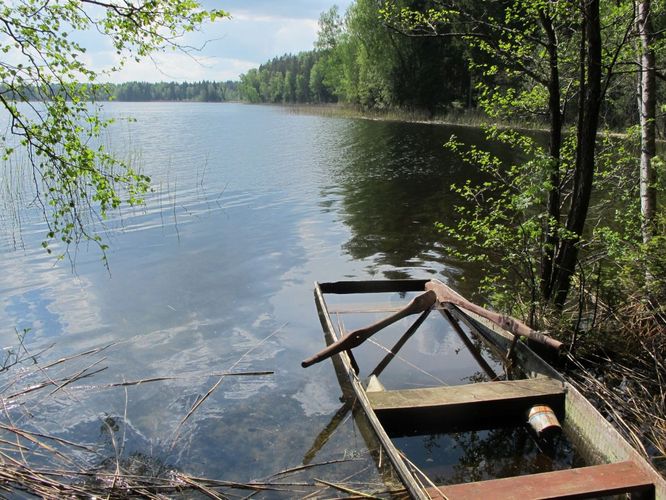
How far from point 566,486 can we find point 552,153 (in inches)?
181

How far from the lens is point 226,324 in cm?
947

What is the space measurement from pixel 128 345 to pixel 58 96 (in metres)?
4.34

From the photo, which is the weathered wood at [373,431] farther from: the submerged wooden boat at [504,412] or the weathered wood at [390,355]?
the weathered wood at [390,355]

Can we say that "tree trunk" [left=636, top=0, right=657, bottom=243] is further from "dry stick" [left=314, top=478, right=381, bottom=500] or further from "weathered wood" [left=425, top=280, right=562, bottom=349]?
"dry stick" [left=314, top=478, right=381, bottom=500]

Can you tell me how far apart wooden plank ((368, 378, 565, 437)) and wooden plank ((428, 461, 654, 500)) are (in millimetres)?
1190

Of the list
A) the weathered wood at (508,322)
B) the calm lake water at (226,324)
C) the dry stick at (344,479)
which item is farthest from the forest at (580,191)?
the dry stick at (344,479)

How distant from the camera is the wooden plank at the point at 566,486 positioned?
431 centimetres

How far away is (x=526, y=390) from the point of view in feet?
19.2

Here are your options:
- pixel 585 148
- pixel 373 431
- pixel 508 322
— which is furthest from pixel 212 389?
pixel 585 148

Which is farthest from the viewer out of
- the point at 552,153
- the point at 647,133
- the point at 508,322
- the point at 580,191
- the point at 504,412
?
the point at 647,133

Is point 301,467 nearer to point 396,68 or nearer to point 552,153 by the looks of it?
point 552,153

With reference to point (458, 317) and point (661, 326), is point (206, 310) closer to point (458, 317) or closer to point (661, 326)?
point (458, 317)

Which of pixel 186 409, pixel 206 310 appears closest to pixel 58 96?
pixel 186 409

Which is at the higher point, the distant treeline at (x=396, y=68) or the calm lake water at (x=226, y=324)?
the distant treeline at (x=396, y=68)
